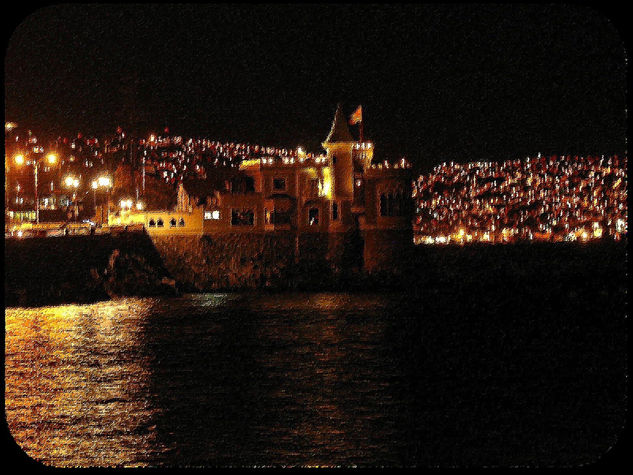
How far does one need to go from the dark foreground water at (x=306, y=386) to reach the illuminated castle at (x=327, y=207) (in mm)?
8187

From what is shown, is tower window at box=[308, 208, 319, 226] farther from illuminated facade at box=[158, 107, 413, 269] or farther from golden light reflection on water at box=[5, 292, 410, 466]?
golden light reflection on water at box=[5, 292, 410, 466]

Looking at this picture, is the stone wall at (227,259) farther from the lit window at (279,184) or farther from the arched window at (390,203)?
the arched window at (390,203)

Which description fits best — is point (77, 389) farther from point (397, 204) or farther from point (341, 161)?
point (397, 204)

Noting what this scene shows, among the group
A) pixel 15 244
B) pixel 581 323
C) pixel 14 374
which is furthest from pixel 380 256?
pixel 14 374

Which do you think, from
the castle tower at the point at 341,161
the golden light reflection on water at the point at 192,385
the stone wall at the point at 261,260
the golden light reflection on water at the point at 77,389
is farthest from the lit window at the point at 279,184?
the golden light reflection on water at the point at 77,389

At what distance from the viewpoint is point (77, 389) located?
25781mm

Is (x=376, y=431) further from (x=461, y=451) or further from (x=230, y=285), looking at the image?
(x=230, y=285)

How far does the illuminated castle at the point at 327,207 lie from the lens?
177 ft

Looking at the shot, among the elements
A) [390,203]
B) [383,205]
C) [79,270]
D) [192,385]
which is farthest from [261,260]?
[192,385]

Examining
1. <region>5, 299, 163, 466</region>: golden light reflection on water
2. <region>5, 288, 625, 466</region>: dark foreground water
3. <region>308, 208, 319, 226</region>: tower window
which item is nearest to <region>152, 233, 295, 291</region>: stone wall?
<region>308, 208, 319, 226</region>: tower window

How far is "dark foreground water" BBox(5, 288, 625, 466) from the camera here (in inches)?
790

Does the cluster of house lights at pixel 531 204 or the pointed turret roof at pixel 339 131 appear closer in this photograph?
the pointed turret roof at pixel 339 131

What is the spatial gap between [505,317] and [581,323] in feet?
12.9

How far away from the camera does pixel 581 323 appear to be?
4666cm
